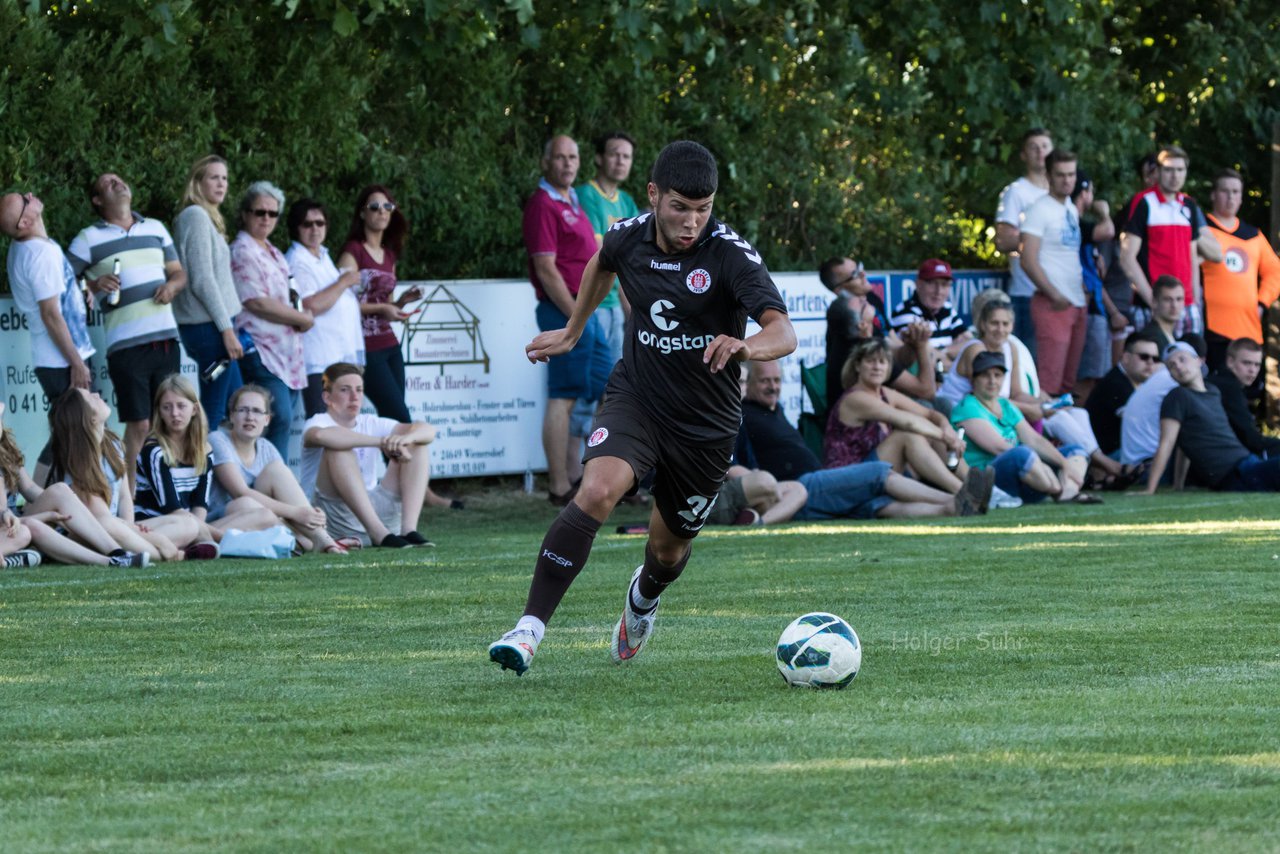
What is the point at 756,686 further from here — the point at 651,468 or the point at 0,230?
the point at 0,230

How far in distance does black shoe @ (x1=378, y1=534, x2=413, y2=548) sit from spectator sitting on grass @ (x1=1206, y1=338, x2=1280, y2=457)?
7.78m

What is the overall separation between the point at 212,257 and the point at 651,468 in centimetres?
709

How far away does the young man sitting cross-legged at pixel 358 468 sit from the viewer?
12.8m

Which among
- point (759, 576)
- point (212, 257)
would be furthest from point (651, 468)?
point (212, 257)

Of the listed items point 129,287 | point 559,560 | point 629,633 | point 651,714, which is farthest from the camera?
point 129,287

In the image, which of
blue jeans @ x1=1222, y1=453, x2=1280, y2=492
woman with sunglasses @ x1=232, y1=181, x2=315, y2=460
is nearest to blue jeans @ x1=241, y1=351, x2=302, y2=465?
woman with sunglasses @ x1=232, y1=181, x2=315, y2=460

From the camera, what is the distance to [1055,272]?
18516 mm

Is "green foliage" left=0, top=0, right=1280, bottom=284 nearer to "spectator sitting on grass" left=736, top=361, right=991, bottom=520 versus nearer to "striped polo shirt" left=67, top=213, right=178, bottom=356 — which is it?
"striped polo shirt" left=67, top=213, right=178, bottom=356

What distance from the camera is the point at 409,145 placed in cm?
1736

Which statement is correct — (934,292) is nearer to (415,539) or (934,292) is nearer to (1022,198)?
(1022,198)

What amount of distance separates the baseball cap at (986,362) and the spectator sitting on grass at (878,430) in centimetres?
83

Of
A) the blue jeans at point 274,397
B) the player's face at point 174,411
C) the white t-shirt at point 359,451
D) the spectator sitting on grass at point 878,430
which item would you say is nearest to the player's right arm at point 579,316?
the player's face at point 174,411

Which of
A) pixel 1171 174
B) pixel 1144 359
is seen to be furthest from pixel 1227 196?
pixel 1144 359

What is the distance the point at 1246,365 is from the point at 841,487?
5.41 metres
